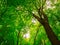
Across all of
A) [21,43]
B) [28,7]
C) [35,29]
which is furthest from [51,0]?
[21,43]

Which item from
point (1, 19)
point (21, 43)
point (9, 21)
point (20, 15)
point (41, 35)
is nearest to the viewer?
point (1, 19)

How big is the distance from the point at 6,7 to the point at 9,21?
1.18 metres

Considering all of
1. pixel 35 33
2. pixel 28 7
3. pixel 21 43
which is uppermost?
pixel 28 7

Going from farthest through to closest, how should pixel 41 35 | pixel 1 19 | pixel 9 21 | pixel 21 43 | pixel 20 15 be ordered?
1. pixel 21 43
2. pixel 41 35
3. pixel 20 15
4. pixel 9 21
5. pixel 1 19

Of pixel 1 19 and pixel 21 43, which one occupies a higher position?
pixel 1 19

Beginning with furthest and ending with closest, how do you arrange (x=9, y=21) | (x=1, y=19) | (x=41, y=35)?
(x=41, y=35) < (x=9, y=21) < (x=1, y=19)

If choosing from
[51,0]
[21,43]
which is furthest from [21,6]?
[21,43]

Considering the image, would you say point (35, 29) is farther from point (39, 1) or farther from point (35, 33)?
point (39, 1)

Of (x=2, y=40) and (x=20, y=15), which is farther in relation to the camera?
(x=20, y=15)

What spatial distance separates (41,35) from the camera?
864 inches

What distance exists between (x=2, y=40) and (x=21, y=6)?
2.31 meters

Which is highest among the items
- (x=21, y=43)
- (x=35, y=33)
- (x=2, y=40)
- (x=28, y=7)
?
(x=28, y=7)

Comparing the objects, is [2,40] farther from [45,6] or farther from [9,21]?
[45,6]

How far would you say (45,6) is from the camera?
17.8 metres
